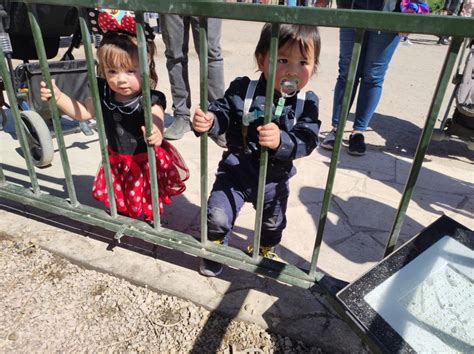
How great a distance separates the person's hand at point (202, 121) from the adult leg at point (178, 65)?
197 cm

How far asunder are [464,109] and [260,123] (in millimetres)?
2459

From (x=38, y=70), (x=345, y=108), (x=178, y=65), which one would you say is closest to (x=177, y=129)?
(x=178, y=65)

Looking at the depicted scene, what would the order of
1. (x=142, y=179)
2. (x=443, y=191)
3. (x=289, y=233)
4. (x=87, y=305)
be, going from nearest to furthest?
(x=87, y=305) < (x=142, y=179) < (x=289, y=233) < (x=443, y=191)

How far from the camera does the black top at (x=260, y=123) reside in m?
1.69

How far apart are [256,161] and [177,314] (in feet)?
2.54

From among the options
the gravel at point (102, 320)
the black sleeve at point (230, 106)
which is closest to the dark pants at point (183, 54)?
the black sleeve at point (230, 106)

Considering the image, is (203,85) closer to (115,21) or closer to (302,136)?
(302,136)

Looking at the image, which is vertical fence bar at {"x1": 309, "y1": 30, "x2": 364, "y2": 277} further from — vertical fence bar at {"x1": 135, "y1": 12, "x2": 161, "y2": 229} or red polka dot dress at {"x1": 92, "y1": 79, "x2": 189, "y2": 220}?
red polka dot dress at {"x1": 92, "y1": 79, "x2": 189, "y2": 220}

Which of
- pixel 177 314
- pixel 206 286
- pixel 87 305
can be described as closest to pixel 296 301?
pixel 206 286

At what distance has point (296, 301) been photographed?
185 cm

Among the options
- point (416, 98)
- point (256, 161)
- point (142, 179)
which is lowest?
point (416, 98)

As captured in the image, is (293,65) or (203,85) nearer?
(203,85)

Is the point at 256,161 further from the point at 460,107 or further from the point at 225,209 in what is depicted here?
the point at 460,107

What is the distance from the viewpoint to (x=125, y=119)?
2027 mm
